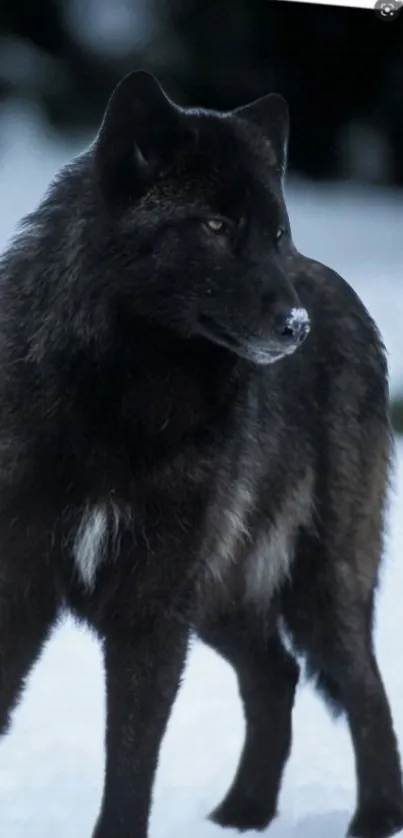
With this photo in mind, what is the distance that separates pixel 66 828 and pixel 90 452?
2.21ft

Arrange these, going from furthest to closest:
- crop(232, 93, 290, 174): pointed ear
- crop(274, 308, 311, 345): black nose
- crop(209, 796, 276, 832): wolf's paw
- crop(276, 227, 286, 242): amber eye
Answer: crop(209, 796, 276, 832): wolf's paw
crop(232, 93, 290, 174): pointed ear
crop(276, 227, 286, 242): amber eye
crop(274, 308, 311, 345): black nose

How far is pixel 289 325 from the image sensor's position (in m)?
1.78

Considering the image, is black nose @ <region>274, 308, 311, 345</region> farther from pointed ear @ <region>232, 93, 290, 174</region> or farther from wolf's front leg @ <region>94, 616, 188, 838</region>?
wolf's front leg @ <region>94, 616, 188, 838</region>

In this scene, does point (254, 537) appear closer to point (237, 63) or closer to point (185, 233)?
point (185, 233)

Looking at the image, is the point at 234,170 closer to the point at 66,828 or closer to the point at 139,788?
→ the point at 139,788

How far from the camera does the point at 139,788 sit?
1939 mm

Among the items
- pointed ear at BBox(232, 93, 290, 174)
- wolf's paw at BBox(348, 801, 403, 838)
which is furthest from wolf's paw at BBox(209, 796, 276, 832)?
pointed ear at BBox(232, 93, 290, 174)

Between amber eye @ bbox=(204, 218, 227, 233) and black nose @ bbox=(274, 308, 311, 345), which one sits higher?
amber eye @ bbox=(204, 218, 227, 233)

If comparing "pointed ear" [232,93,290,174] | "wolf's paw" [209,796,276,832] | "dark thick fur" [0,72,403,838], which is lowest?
"wolf's paw" [209,796,276,832]

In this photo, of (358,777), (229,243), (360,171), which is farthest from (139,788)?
(360,171)

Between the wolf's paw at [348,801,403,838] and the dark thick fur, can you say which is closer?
the dark thick fur

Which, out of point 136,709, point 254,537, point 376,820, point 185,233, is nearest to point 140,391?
point 185,233

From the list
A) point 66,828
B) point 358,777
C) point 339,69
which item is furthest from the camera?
point 339,69

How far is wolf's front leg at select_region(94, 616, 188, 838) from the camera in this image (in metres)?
1.90
